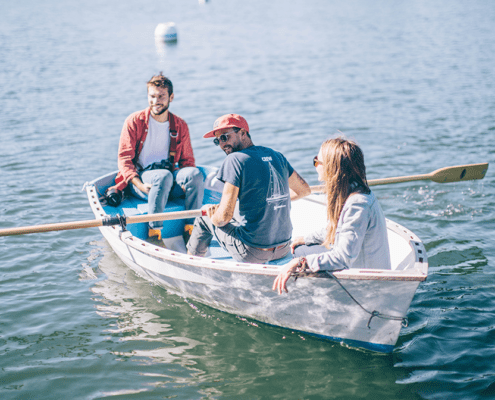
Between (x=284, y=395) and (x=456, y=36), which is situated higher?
(x=456, y=36)

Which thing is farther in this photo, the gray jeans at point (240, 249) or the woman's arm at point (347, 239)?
the gray jeans at point (240, 249)

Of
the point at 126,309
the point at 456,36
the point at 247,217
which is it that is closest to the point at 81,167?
the point at 126,309

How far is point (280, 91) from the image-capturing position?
15156mm

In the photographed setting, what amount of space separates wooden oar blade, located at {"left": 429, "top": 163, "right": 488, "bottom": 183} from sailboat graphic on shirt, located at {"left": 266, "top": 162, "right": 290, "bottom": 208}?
9.20 ft

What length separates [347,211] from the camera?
366 centimetres

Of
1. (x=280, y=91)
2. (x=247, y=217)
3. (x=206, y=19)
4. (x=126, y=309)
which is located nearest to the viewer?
(x=247, y=217)

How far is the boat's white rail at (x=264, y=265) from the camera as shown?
3.87m

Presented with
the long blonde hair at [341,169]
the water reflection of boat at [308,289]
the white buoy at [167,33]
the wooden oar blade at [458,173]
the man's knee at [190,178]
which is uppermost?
the white buoy at [167,33]

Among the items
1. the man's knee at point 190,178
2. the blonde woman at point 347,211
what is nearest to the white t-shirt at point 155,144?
the man's knee at point 190,178

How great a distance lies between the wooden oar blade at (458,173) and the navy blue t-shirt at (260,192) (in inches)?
105

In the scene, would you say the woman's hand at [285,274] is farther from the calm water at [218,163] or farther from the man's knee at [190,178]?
the man's knee at [190,178]

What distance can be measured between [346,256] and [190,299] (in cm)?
222

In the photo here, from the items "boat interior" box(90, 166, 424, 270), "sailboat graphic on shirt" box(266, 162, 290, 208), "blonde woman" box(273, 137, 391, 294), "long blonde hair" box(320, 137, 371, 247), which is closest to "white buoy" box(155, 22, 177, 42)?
"boat interior" box(90, 166, 424, 270)

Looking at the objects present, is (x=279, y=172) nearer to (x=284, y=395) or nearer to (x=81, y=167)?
(x=284, y=395)
